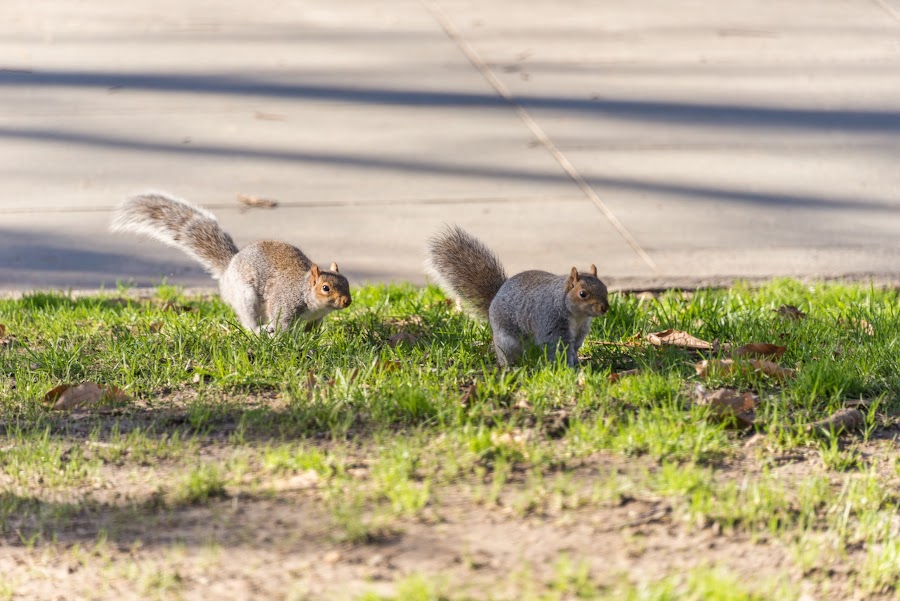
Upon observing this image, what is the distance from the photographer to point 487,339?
5.21 metres

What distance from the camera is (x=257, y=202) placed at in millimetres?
7613

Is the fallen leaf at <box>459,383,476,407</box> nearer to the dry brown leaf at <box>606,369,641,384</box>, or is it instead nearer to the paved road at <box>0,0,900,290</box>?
the dry brown leaf at <box>606,369,641,384</box>

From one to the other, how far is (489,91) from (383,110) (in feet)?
3.30

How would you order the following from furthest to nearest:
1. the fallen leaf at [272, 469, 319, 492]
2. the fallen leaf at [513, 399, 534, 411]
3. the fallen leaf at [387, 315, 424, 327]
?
the fallen leaf at [387, 315, 424, 327] < the fallen leaf at [513, 399, 534, 411] < the fallen leaf at [272, 469, 319, 492]

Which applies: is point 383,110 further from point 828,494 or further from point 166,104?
point 828,494

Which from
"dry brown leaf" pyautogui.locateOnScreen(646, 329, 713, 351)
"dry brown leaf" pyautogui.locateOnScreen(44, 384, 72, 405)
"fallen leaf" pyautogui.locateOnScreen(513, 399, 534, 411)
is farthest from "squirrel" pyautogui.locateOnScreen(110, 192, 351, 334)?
"dry brown leaf" pyautogui.locateOnScreen(646, 329, 713, 351)

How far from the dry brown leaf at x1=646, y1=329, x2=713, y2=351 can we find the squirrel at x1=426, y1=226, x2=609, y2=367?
0.41m

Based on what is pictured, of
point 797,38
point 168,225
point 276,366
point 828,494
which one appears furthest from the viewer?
point 797,38

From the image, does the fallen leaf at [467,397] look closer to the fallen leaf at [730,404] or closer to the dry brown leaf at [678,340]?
the fallen leaf at [730,404]

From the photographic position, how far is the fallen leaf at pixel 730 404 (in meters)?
4.08

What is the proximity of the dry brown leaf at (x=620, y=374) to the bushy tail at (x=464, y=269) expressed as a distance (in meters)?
0.74

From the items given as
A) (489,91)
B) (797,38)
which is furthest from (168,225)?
(797,38)

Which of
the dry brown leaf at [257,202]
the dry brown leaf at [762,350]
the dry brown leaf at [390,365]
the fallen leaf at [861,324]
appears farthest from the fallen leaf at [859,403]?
the dry brown leaf at [257,202]

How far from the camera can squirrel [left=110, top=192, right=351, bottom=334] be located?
511 cm
